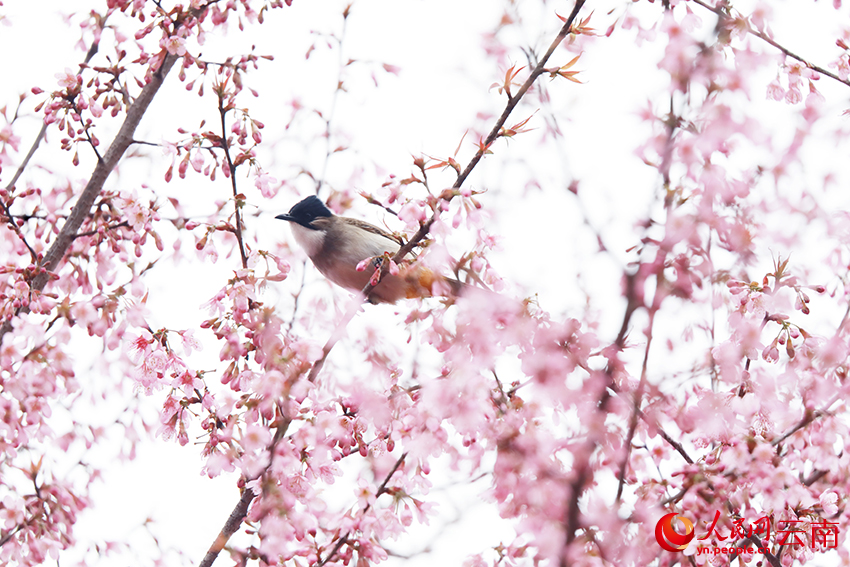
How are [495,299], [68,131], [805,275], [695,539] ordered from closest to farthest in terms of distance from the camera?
[495,299] < [695,539] < [805,275] < [68,131]


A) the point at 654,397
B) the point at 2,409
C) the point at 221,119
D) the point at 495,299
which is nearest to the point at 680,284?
the point at 654,397

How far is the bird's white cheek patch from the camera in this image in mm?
5441

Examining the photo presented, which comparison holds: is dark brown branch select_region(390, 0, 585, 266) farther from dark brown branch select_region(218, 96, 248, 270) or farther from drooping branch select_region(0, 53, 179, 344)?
drooping branch select_region(0, 53, 179, 344)

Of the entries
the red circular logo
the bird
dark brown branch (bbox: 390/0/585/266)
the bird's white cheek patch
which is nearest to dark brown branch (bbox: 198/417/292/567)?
dark brown branch (bbox: 390/0/585/266)

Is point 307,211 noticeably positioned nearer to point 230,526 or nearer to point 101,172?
point 101,172

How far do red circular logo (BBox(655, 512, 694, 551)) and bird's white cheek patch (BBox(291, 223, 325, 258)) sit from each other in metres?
3.61

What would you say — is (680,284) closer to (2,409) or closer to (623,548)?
(623,548)

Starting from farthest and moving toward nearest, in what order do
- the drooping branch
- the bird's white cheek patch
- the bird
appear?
the bird's white cheek patch, the bird, the drooping branch

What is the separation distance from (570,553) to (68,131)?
10.3ft

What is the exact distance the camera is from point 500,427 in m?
2.28

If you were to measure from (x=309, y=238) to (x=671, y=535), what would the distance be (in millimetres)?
3733

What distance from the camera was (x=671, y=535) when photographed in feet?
7.68

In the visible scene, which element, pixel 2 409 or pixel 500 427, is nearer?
pixel 500 427

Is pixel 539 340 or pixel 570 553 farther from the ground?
pixel 539 340
